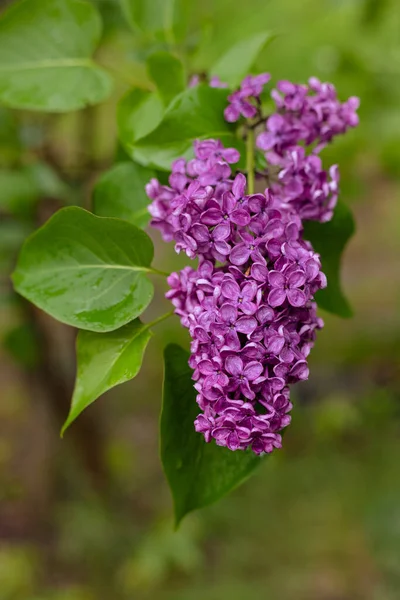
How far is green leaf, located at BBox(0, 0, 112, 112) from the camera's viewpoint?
0.67 metres

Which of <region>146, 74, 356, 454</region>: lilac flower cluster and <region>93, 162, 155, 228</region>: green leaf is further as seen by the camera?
<region>93, 162, 155, 228</region>: green leaf

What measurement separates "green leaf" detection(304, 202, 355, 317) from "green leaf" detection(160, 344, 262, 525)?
0.18 metres

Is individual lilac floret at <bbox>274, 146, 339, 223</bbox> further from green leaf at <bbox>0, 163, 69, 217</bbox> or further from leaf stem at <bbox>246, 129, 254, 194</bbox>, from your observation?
green leaf at <bbox>0, 163, 69, 217</bbox>

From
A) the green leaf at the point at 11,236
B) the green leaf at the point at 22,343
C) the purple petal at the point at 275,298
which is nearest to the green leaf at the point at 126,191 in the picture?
the purple petal at the point at 275,298

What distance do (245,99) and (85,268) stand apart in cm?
20

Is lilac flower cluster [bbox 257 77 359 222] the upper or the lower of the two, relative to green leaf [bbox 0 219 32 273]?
upper

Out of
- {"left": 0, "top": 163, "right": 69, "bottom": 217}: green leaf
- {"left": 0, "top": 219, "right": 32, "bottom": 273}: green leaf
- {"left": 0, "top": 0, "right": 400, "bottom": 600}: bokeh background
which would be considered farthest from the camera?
{"left": 0, "top": 0, "right": 400, "bottom": 600}: bokeh background

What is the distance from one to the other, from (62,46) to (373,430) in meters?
2.28

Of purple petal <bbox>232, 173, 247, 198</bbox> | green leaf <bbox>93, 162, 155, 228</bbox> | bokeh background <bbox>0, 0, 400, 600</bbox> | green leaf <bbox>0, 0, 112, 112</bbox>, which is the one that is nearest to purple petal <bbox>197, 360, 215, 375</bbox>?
purple petal <bbox>232, 173, 247, 198</bbox>

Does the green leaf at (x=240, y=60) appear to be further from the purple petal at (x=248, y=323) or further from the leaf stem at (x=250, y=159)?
the purple petal at (x=248, y=323)

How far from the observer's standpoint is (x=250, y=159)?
0.57 m

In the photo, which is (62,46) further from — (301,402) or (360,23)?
(301,402)

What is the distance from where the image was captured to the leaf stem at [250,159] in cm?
54

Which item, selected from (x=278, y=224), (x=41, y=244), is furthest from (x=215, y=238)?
(x=41, y=244)
